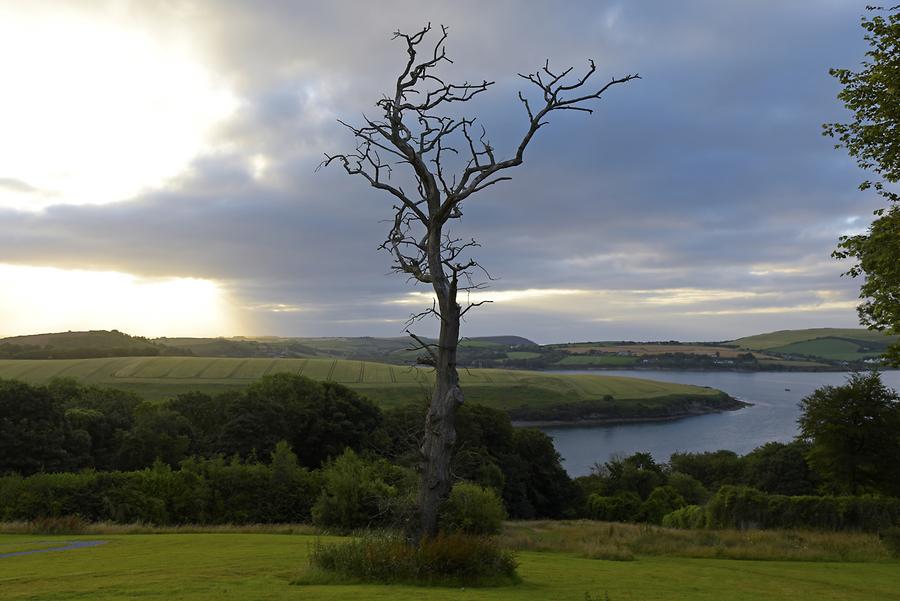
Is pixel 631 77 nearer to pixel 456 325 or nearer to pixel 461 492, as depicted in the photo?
pixel 456 325

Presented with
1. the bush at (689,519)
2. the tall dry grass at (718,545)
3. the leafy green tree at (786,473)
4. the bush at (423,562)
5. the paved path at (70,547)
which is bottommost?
the leafy green tree at (786,473)

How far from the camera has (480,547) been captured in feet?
34.7

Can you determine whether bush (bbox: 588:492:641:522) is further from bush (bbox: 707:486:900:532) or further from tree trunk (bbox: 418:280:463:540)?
tree trunk (bbox: 418:280:463:540)

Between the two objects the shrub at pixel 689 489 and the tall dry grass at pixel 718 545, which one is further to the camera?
the shrub at pixel 689 489

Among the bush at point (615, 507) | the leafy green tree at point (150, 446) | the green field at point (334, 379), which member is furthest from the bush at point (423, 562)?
the green field at point (334, 379)

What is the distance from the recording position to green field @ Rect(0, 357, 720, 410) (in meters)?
109

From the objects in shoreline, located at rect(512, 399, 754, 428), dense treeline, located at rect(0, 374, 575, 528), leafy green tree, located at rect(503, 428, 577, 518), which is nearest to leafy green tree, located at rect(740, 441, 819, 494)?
leafy green tree, located at rect(503, 428, 577, 518)

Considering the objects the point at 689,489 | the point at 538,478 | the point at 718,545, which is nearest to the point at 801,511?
the point at 718,545

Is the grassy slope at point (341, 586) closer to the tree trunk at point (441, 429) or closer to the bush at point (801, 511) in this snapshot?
the tree trunk at point (441, 429)

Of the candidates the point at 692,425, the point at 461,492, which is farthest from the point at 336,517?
the point at 692,425

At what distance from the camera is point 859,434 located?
1213 inches

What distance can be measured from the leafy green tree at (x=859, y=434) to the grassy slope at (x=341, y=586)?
16.3 m

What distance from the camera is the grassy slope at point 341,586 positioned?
29.2 feet

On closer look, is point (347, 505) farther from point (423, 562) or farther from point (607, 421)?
point (607, 421)
